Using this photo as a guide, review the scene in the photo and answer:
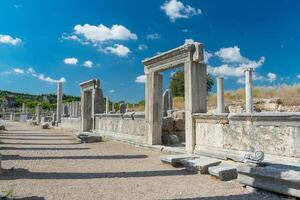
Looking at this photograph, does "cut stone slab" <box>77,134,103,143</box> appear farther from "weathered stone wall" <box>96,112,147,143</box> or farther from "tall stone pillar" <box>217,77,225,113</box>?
"tall stone pillar" <box>217,77,225,113</box>

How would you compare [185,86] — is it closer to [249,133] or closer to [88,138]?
[249,133]

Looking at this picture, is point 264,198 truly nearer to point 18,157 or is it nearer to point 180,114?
point 18,157

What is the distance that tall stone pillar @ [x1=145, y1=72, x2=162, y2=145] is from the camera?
13703 millimetres

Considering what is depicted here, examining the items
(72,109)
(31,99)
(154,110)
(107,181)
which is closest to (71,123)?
(72,109)

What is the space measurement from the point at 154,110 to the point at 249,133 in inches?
224

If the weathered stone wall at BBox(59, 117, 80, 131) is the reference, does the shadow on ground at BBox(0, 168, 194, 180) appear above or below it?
below

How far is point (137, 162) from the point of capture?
33.2 feet

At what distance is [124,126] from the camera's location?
16516 millimetres

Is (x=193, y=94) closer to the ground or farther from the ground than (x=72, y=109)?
closer to the ground

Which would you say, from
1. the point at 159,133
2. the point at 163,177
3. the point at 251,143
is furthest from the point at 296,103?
the point at 163,177

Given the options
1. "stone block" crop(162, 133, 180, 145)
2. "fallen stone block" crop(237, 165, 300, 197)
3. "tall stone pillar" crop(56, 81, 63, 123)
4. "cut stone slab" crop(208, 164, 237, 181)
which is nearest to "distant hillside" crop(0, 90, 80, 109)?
"tall stone pillar" crop(56, 81, 63, 123)

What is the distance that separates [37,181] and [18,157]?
4076 millimetres

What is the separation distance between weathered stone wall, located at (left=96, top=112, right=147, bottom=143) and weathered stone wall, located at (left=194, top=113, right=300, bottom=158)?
4.21 meters

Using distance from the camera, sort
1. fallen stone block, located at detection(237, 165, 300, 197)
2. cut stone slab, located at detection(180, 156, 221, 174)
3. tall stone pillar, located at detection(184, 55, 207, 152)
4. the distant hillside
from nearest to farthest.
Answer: fallen stone block, located at detection(237, 165, 300, 197) → cut stone slab, located at detection(180, 156, 221, 174) → tall stone pillar, located at detection(184, 55, 207, 152) → the distant hillside
